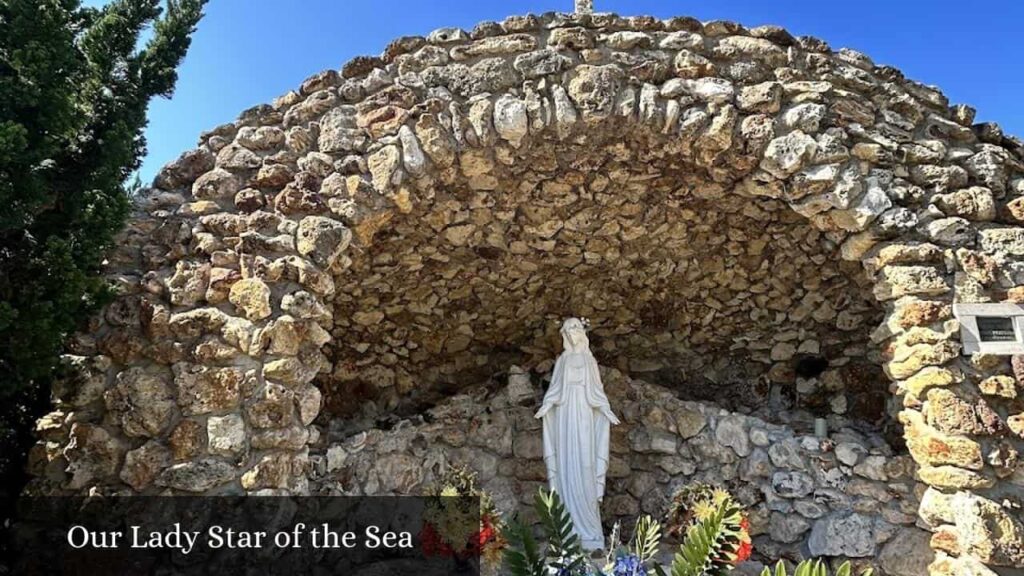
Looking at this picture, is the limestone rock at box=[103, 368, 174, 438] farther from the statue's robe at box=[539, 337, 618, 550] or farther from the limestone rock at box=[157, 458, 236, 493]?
the statue's robe at box=[539, 337, 618, 550]

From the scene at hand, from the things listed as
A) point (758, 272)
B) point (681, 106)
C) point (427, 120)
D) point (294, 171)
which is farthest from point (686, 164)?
point (294, 171)

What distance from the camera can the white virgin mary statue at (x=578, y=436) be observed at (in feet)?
13.2

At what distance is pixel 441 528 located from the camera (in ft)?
12.0

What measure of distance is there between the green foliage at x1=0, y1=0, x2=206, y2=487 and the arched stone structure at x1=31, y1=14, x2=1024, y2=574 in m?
0.27

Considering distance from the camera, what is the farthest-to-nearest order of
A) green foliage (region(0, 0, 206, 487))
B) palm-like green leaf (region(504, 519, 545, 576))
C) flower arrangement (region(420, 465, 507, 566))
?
flower arrangement (region(420, 465, 507, 566)), green foliage (region(0, 0, 206, 487)), palm-like green leaf (region(504, 519, 545, 576))

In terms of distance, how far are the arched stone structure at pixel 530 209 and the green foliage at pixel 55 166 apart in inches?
10.8

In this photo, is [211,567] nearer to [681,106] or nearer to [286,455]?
[286,455]

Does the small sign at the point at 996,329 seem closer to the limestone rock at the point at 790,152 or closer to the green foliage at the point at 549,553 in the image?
the limestone rock at the point at 790,152

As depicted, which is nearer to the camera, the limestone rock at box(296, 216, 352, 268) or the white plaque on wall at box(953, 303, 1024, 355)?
the white plaque on wall at box(953, 303, 1024, 355)

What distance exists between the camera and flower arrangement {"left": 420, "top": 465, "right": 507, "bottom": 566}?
3.49 metres

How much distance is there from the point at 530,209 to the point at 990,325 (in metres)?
2.64

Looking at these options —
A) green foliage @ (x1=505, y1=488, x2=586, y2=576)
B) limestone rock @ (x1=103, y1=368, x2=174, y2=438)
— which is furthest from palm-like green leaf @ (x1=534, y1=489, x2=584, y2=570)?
limestone rock @ (x1=103, y1=368, x2=174, y2=438)

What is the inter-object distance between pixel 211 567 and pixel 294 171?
2.09 metres

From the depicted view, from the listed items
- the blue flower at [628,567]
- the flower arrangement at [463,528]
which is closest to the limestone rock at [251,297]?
the flower arrangement at [463,528]
